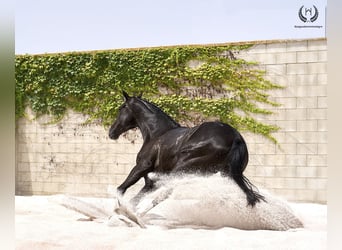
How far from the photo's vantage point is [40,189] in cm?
893

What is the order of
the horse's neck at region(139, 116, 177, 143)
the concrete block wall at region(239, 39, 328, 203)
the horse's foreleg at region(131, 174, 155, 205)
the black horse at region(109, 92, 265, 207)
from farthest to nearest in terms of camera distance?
the concrete block wall at region(239, 39, 328, 203) < the horse's neck at region(139, 116, 177, 143) < the horse's foreleg at region(131, 174, 155, 205) < the black horse at region(109, 92, 265, 207)

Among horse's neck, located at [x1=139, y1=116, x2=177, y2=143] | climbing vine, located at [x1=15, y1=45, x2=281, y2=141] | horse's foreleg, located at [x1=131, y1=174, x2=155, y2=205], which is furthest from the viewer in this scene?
climbing vine, located at [x1=15, y1=45, x2=281, y2=141]

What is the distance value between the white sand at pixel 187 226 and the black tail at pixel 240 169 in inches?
4.1

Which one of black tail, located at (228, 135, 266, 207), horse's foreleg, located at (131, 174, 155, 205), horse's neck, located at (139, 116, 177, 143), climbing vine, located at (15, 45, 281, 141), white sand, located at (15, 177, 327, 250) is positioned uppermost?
climbing vine, located at (15, 45, 281, 141)

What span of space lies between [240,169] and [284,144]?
101 inches

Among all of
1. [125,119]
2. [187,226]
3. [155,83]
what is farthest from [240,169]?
[155,83]

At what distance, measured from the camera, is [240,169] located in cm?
556

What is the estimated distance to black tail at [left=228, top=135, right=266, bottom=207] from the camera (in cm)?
547

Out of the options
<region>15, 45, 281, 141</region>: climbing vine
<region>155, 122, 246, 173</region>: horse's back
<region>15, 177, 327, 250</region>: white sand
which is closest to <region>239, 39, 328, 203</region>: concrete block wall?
<region>15, 45, 281, 141</region>: climbing vine

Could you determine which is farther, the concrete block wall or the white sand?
the concrete block wall

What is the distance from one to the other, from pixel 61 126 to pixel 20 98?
100 cm

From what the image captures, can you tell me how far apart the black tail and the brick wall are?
238cm

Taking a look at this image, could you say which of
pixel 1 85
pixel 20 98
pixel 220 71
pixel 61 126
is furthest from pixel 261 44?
pixel 1 85

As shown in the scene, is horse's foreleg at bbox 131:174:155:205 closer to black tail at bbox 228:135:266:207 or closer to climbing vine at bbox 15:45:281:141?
black tail at bbox 228:135:266:207
